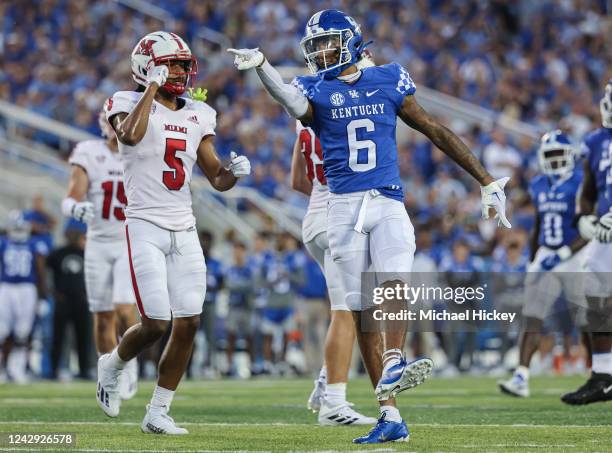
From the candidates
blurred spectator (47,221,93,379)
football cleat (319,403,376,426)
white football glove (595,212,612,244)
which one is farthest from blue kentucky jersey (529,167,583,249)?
blurred spectator (47,221,93,379)

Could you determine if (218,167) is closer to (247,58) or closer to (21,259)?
(247,58)

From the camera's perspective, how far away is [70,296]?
14.2m

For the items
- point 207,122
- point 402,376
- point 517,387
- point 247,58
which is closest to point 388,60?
point 517,387

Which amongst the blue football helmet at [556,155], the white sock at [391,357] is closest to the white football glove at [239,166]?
the white sock at [391,357]

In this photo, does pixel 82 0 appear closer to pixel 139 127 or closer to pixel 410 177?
pixel 410 177

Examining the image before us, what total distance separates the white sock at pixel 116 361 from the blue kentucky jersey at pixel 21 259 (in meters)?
7.26

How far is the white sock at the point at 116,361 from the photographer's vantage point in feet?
22.8

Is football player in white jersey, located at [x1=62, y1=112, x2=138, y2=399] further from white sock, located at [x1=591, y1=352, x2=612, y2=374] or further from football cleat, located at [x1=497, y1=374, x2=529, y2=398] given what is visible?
white sock, located at [x1=591, y1=352, x2=612, y2=374]

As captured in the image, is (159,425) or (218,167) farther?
(218,167)

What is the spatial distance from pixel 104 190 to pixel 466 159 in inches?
149

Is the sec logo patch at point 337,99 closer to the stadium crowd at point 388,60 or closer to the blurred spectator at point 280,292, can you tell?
the blurred spectator at point 280,292

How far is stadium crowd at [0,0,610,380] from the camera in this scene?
17.3 meters

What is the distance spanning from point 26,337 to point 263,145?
480 cm

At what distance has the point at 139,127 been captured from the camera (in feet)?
21.4
